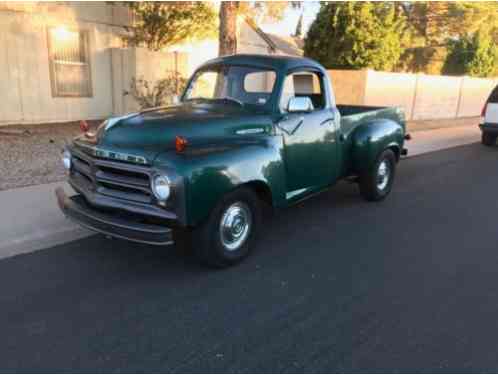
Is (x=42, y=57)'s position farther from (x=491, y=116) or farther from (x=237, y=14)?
(x=491, y=116)

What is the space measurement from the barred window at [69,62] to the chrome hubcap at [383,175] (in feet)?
29.1

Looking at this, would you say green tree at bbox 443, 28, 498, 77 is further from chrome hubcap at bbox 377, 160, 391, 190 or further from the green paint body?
the green paint body

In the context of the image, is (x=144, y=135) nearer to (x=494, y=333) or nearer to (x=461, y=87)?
(x=494, y=333)

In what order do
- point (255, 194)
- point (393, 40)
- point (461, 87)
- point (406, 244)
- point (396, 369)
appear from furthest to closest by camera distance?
1. point (461, 87)
2. point (393, 40)
3. point (406, 244)
4. point (255, 194)
5. point (396, 369)

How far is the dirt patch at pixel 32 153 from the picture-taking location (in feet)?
21.9

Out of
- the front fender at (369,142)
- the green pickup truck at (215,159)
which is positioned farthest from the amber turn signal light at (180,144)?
the front fender at (369,142)

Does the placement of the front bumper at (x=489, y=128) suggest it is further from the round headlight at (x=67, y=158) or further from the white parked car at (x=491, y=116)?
the round headlight at (x=67, y=158)

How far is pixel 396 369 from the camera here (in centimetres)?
280

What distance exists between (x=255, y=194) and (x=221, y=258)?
731mm

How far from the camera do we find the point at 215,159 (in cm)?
375

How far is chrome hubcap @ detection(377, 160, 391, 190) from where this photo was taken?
21.6 ft

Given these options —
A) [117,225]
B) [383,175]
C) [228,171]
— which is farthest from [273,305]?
[383,175]

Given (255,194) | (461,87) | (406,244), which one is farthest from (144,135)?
(461,87)

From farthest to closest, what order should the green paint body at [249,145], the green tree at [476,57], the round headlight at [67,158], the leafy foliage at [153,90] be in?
the green tree at [476,57] → the leafy foliage at [153,90] → the round headlight at [67,158] → the green paint body at [249,145]
